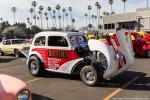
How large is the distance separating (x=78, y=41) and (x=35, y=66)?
6.58 ft

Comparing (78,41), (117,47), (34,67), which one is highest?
(78,41)

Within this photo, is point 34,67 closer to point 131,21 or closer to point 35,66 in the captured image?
point 35,66

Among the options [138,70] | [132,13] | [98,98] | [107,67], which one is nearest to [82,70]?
[107,67]

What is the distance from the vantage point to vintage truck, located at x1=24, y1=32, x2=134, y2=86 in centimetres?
1000

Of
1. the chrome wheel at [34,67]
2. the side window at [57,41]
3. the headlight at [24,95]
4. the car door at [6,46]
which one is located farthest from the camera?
the car door at [6,46]

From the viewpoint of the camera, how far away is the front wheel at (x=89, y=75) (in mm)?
10031

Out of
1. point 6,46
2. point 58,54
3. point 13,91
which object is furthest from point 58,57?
point 6,46

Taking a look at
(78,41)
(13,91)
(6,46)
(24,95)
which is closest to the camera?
(13,91)

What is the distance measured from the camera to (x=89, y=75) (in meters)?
10.3

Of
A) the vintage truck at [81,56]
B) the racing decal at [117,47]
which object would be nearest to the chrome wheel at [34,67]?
the vintage truck at [81,56]

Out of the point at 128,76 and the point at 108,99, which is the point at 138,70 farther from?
the point at 108,99

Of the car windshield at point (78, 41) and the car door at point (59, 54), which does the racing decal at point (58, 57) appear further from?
the car windshield at point (78, 41)

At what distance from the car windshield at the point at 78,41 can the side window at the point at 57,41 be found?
0.27 meters

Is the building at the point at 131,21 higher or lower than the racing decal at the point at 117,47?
higher
